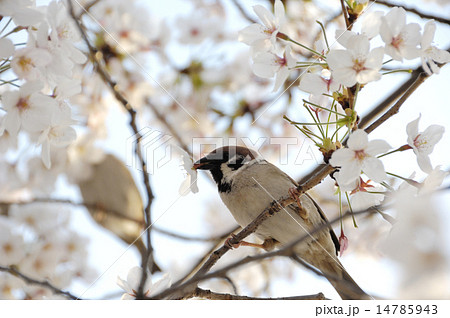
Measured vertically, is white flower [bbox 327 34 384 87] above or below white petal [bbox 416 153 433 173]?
above

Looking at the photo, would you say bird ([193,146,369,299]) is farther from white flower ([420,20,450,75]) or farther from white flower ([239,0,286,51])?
white flower ([420,20,450,75])

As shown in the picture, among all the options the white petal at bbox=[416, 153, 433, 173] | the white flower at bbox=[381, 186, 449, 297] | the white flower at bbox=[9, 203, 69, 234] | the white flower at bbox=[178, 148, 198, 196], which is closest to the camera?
the white flower at bbox=[381, 186, 449, 297]

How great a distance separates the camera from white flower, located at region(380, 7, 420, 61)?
101 cm

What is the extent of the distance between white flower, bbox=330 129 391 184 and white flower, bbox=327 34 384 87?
0.35 feet

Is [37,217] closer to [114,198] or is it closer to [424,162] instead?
[114,198]

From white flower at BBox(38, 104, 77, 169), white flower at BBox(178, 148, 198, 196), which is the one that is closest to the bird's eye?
white flower at BBox(178, 148, 198, 196)

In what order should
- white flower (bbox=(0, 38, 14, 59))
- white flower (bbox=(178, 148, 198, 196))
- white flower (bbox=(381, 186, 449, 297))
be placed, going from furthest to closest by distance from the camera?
white flower (bbox=(178, 148, 198, 196)), white flower (bbox=(0, 38, 14, 59)), white flower (bbox=(381, 186, 449, 297))

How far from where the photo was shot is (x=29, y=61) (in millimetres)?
1024

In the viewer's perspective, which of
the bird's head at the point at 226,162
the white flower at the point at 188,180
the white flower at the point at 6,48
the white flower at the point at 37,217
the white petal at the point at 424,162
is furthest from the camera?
the white flower at the point at 37,217

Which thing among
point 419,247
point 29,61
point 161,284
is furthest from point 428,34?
point 161,284

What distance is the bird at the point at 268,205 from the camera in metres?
1.71

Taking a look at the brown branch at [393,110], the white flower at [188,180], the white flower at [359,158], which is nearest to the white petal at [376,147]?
the white flower at [359,158]

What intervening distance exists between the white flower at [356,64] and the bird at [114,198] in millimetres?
1547

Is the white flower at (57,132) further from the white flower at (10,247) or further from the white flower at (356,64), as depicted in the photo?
the white flower at (10,247)
